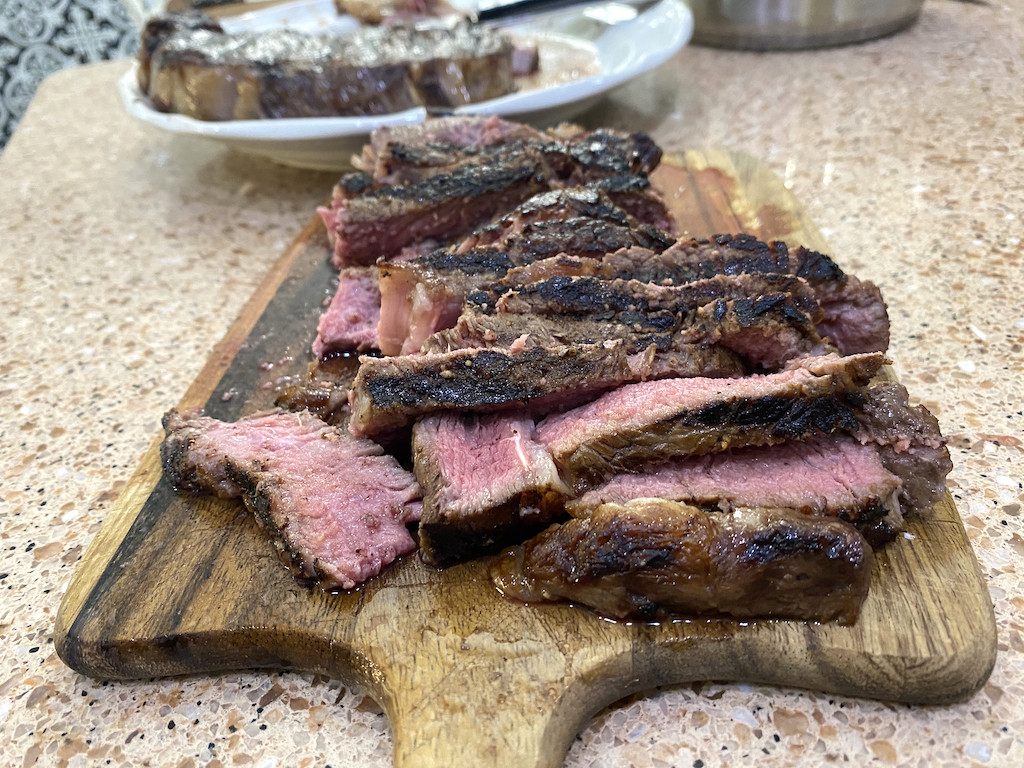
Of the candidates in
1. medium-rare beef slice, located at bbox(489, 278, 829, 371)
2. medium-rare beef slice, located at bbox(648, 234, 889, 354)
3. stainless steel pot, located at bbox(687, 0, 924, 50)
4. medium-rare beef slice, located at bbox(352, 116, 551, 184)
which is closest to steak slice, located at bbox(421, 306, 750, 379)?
medium-rare beef slice, located at bbox(489, 278, 829, 371)

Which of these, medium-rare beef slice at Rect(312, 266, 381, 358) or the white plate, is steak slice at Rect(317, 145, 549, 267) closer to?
medium-rare beef slice at Rect(312, 266, 381, 358)

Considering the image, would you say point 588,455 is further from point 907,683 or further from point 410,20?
point 410,20

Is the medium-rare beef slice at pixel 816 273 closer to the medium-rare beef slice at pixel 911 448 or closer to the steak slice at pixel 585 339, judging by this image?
the steak slice at pixel 585 339

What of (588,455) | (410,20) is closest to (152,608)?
(588,455)

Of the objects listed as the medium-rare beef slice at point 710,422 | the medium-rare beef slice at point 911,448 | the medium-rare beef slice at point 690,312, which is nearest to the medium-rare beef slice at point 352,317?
the medium-rare beef slice at point 690,312

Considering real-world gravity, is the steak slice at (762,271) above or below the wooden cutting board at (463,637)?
above

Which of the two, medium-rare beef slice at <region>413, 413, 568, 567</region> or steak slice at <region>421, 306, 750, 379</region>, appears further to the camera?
steak slice at <region>421, 306, 750, 379</region>
